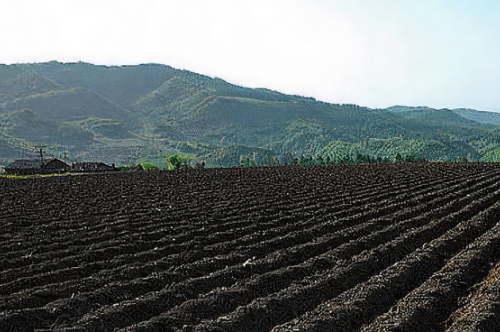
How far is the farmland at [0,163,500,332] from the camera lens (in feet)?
18.3

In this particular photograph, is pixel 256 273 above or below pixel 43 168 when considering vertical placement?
above

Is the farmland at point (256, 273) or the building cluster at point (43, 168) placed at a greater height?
the farmland at point (256, 273)

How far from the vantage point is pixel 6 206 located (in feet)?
64.4

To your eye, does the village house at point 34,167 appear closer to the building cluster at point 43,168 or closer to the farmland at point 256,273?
the building cluster at point 43,168

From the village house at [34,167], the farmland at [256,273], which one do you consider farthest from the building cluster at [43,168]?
the farmland at [256,273]

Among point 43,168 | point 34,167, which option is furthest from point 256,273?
point 34,167

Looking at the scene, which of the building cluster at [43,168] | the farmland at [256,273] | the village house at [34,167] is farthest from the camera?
the building cluster at [43,168]

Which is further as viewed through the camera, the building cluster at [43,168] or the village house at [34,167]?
the building cluster at [43,168]

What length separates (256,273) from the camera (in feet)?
24.9

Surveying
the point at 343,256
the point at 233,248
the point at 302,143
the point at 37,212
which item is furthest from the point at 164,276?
the point at 302,143

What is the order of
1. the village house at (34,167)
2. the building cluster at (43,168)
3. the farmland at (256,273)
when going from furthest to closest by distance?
the building cluster at (43,168) → the village house at (34,167) → the farmland at (256,273)

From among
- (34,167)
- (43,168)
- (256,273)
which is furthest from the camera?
(34,167)

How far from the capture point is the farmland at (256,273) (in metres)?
5.57

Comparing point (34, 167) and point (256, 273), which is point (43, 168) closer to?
point (34, 167)
